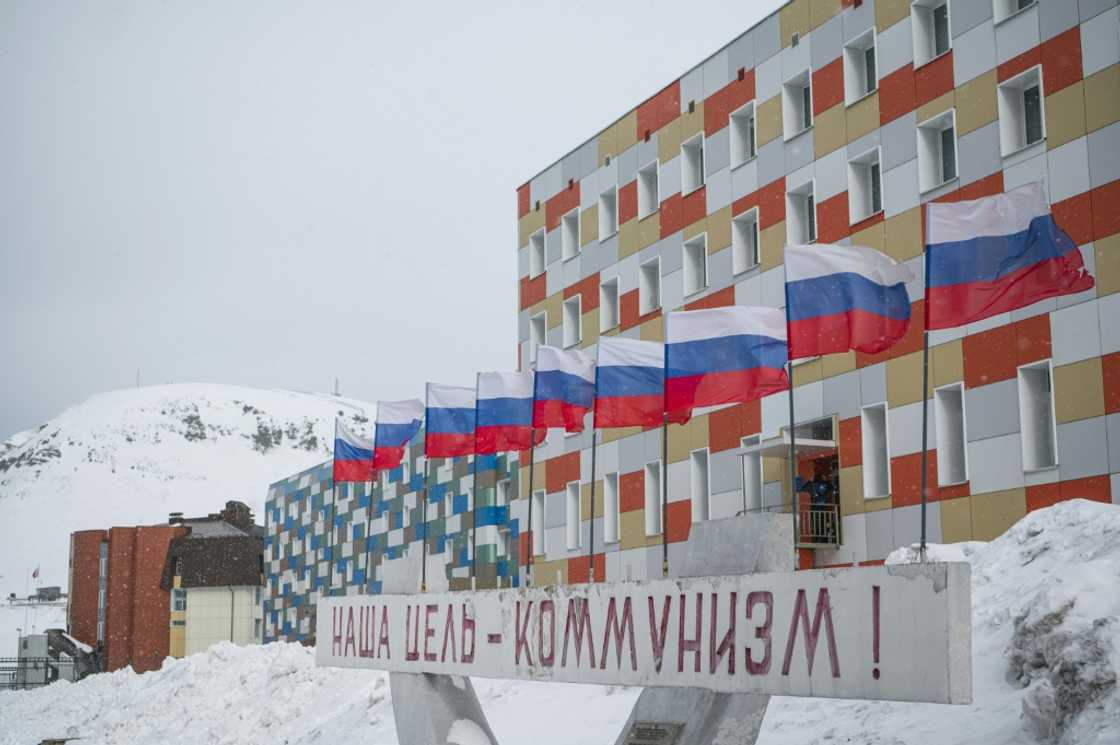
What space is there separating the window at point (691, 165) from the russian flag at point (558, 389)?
14.6 metres

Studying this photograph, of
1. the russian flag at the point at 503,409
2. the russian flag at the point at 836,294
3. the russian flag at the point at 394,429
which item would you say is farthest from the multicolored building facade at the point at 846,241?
the russian flag at the point at 836,294

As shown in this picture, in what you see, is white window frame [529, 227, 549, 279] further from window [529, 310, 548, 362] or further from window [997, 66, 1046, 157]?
window [997, 66, 1046, 157]

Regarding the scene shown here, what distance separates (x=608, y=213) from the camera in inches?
1319

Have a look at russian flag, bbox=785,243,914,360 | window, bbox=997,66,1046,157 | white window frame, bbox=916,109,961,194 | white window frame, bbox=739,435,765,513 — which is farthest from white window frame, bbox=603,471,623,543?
russian flag, bbox=785,243,914,360

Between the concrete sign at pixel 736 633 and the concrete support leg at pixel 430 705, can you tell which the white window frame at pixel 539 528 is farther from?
the concrete sign at pixel 736 633

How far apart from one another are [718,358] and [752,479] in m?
14.0

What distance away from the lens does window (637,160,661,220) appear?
104 feet

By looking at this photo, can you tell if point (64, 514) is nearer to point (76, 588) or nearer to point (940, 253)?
point (76, 588)

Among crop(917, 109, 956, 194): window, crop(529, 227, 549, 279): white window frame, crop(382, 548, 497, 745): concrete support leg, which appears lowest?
crop(382, 548, 497, 745): concrete support leg

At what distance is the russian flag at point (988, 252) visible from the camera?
10.0 m

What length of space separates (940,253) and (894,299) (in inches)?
A: 64.9

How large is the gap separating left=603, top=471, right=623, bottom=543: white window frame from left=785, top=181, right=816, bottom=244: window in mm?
8305

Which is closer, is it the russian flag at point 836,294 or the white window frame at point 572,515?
the russian flag at point 836,294

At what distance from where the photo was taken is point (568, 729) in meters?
17.6
